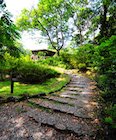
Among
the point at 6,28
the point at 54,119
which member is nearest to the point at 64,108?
the point at 54,119

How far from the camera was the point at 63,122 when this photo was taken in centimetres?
533

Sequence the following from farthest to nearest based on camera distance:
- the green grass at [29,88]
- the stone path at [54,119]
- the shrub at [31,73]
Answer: the shrub at [31,73] < the green grass at [29,88] < the stone path at [54,119]

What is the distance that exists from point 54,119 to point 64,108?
0.96 metres

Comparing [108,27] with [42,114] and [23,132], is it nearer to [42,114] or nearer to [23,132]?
[42,114]

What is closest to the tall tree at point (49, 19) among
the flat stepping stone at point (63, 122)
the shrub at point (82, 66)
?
the shrub at point (82, 66)

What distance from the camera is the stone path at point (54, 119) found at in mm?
4688

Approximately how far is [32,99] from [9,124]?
2.27 m

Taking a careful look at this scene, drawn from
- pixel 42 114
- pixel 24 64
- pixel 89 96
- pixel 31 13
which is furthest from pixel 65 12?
pixel 42 114

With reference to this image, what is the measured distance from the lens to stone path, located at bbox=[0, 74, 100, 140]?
4688mm

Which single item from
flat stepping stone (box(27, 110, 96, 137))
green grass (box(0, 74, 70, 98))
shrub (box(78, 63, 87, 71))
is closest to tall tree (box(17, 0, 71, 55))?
shrub (box(78, 63, 87, 71))

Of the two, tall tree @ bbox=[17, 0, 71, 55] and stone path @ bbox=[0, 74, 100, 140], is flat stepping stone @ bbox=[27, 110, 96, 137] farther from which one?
tall tree @ bbox=[17, 0, 71, 55]

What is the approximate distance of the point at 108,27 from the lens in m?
15.8

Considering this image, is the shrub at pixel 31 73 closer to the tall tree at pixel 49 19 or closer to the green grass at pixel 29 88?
the green grass at pixel 29 88

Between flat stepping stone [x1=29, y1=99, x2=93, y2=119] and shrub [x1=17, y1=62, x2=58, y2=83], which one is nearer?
flat stepping stone [x1=29, y1=99, x2=93, y2=119]
